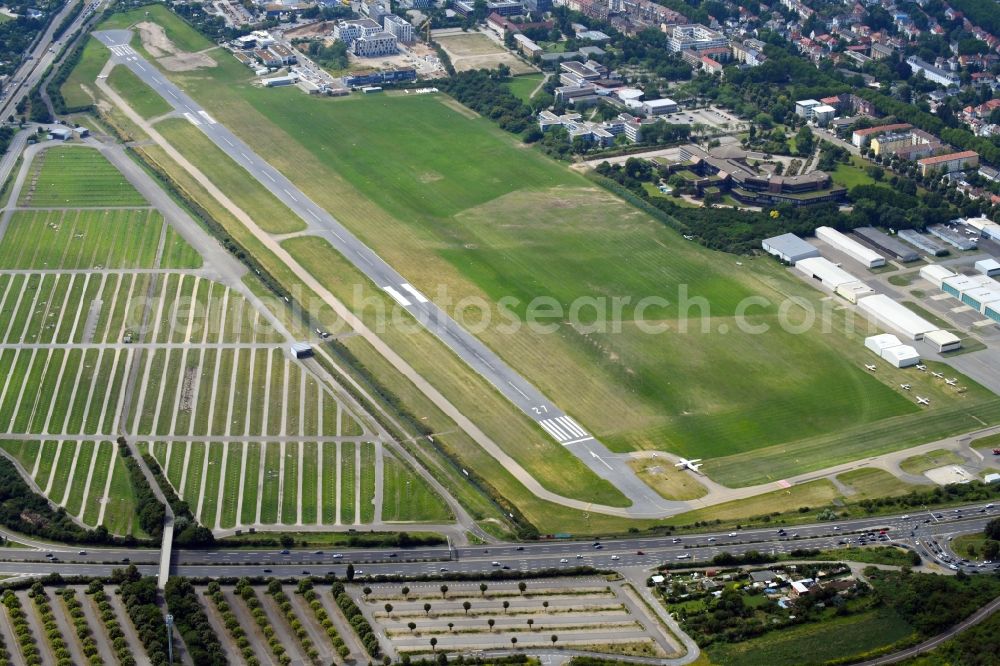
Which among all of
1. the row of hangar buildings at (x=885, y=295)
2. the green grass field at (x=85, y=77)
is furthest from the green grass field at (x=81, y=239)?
the row of hangar buildings at (x=885, y=295)

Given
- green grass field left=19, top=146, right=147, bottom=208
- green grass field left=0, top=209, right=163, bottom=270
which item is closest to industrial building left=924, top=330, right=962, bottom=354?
green grass field left=0, top=209, right=163, bottom=270

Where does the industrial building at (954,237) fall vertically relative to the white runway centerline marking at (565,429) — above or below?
above

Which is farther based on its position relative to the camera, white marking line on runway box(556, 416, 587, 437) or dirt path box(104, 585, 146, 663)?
white marking line on runway box(556, 416, 587, 437)

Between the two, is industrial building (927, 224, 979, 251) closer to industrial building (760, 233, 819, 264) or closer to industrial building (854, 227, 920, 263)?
industrial building (854, 227, 920, 263)

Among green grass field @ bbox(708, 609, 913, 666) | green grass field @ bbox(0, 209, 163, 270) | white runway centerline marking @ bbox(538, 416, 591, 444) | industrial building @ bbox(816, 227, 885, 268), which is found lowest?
green grass field @ bbox(0, 209, 163, 270)

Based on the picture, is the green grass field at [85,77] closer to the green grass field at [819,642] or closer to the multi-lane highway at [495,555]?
the multi-lane highway at [495,555]

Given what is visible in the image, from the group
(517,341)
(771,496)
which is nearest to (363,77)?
(517,341)
